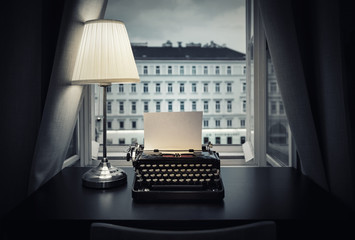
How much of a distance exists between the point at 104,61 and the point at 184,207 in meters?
0.65

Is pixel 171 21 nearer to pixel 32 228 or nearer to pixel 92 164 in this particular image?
pixel 92 164

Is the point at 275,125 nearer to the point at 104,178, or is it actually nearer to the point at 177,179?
the point at 177,179

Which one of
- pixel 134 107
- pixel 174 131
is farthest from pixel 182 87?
pixel 174 131

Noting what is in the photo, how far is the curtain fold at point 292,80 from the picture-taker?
1289mm

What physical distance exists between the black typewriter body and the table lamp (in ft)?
0.60

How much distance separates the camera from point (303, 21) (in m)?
1.42

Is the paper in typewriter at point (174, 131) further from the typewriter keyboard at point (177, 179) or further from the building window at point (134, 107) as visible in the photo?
the building window at point (134, 107)

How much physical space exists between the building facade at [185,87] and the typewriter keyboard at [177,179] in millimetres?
1093

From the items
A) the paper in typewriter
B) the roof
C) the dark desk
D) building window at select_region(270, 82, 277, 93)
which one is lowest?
the dark desk

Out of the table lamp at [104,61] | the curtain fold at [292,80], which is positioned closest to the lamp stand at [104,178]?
the table lamp at [104,61]

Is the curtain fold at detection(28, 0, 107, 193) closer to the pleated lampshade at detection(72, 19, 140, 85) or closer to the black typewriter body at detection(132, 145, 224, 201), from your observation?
the pleated lampshade at detection(72, 19, 140, 85)

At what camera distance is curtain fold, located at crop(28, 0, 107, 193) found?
4.25ft

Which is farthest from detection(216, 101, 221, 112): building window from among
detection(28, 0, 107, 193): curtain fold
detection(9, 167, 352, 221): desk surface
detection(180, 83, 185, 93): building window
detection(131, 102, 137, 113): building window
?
detection(28, 0, 107, 193): curtain fold

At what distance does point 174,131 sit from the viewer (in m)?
1.29
